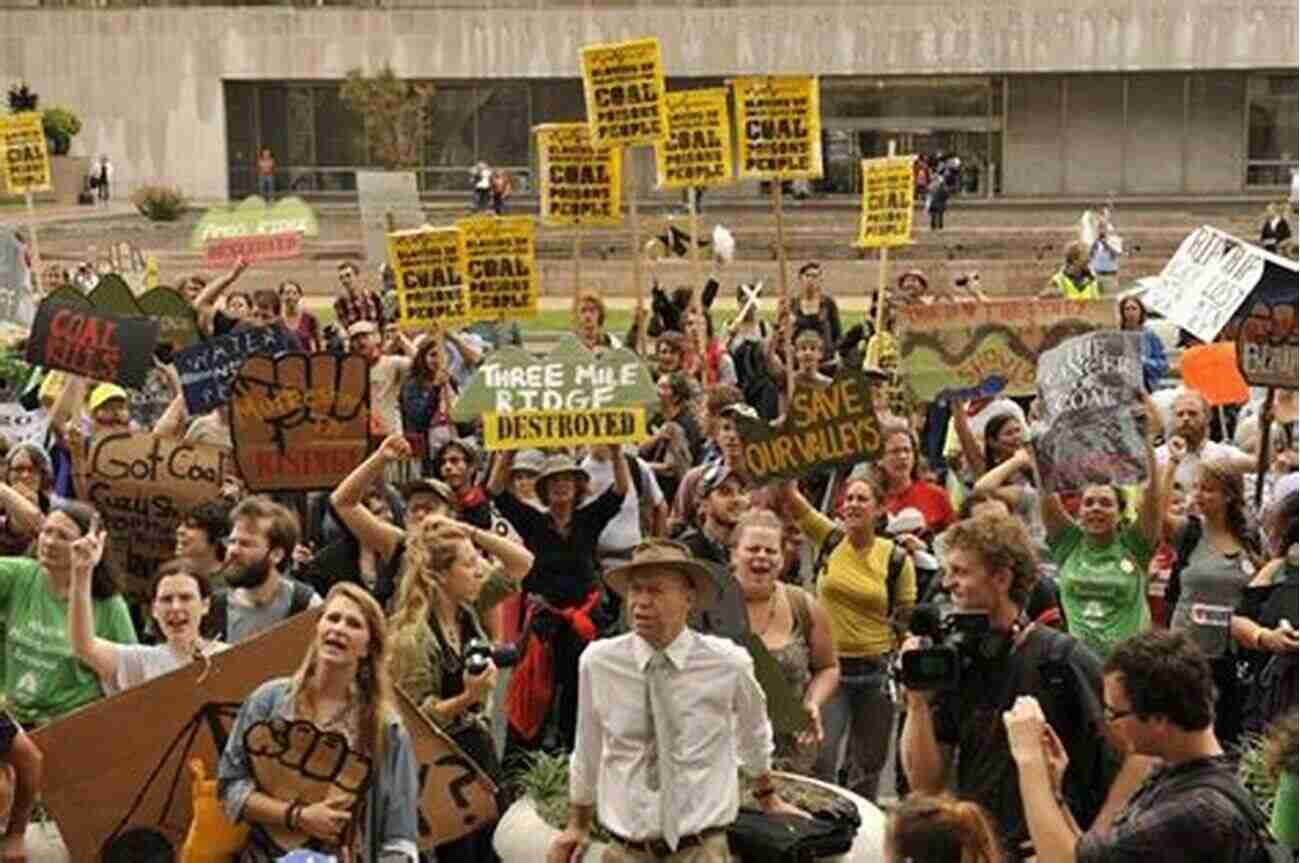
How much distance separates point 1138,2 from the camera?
5012cm

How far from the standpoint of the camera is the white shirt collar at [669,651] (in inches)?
232

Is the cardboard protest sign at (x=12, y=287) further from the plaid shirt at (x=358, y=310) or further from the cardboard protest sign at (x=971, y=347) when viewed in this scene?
the plaid shirt at (x=358, y=310)

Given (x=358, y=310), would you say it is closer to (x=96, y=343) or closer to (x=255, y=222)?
(x=255, y=222)

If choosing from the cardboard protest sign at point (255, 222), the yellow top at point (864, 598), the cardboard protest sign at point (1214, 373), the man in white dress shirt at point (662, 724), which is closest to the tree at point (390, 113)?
the cardboard protest sign at point (255, 222)

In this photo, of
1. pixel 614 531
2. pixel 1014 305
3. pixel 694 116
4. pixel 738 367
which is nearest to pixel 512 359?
pixel 614 531

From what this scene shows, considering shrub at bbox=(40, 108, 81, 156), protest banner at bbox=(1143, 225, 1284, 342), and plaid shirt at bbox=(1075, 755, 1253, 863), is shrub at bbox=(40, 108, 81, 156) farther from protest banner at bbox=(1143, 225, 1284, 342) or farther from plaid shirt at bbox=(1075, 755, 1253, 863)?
plaid shirt at bbox=(1075, 755, 1253, 863)

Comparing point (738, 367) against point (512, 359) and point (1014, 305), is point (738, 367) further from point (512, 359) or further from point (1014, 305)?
point (512, 359)

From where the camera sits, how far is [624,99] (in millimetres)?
13891

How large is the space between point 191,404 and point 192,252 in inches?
1108

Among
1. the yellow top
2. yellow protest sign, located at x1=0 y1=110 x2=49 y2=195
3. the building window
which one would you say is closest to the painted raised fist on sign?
the yellow top

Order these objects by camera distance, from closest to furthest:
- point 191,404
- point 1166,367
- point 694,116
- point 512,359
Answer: point 512,359 < point 191,404 < point 694,116 < point 1166,367

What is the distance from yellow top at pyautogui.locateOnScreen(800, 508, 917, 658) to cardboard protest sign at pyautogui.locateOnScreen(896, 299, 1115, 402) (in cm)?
306

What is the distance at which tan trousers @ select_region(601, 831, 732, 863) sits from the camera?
19.2 ft

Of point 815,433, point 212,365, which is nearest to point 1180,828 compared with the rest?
point 815,433
